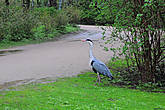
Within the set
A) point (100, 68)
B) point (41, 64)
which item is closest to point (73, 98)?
point (100, 68)

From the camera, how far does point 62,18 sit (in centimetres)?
3300

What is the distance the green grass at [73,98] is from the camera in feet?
22.8

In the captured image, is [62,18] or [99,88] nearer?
[99,88]

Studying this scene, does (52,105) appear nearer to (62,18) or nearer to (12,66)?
(12,66)

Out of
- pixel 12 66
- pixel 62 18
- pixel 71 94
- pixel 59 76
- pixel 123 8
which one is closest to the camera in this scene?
pixel 71 94

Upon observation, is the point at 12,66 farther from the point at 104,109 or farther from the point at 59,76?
the point at 104,109

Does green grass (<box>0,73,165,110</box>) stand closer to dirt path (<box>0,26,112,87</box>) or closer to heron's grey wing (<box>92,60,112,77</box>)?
heron's grey wing (<box>92,60,112,77</box>)

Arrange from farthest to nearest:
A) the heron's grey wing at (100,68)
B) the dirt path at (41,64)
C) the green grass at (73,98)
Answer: the dirt path at (41,64), the heron's grey wing at (100,68), the green grass at (73,98)

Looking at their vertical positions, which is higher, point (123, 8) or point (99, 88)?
point (123, 8)

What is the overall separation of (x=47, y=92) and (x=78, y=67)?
19.5ft

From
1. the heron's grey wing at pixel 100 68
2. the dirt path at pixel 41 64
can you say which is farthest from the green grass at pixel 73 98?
the dirt path at pixel 41 64

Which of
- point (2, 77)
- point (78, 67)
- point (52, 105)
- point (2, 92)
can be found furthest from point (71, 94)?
point (78, 67)

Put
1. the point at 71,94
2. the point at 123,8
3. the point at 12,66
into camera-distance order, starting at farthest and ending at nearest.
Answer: the point at 12,66 < the point at 123,8 < the point at 71,94

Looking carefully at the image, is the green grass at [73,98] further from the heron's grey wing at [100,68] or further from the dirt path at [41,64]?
the dirt path at [41,64]
